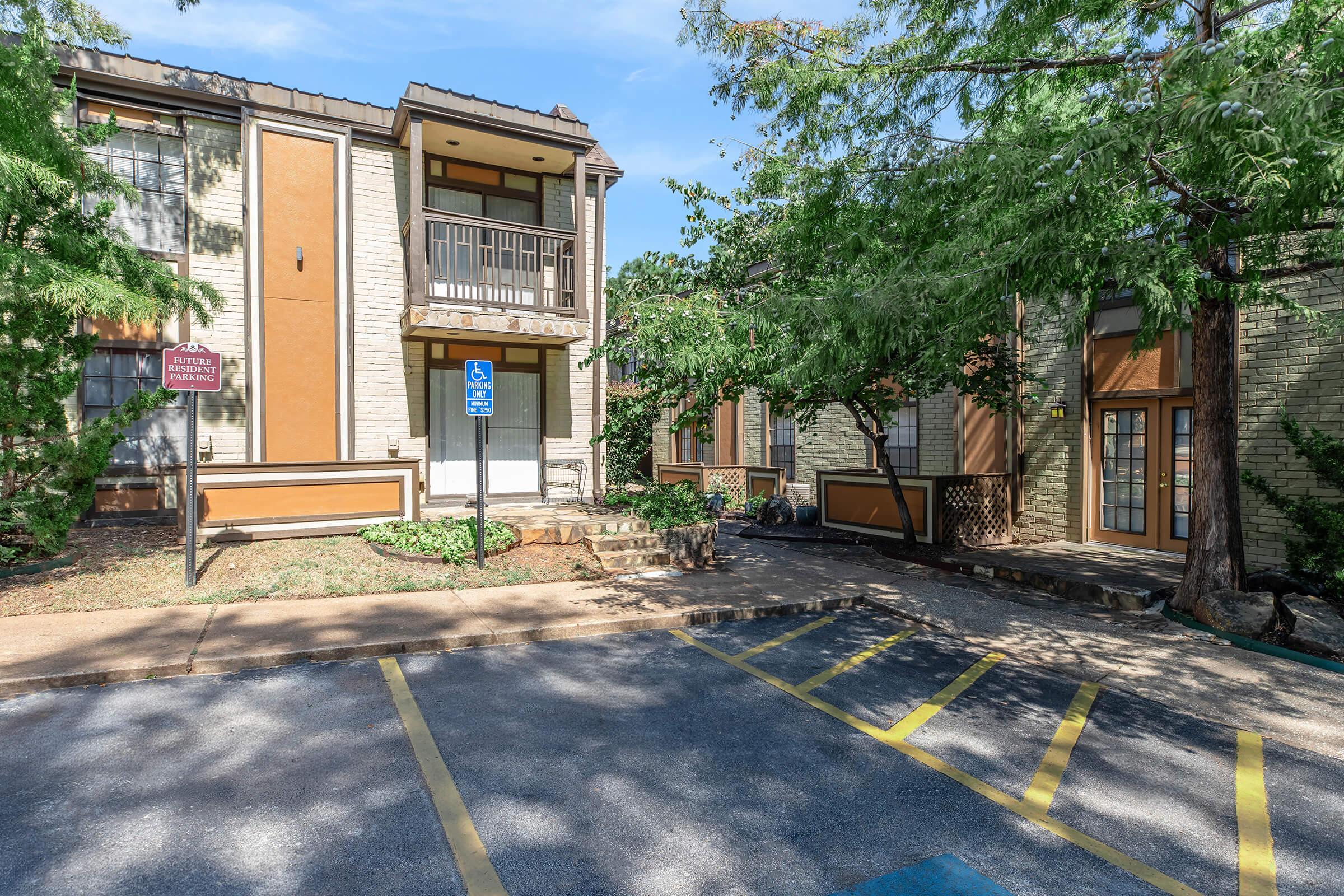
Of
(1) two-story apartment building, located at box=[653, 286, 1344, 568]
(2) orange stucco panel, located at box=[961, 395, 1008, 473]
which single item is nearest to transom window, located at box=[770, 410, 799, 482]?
(1) two-story apartment building, located at box=[653, 286, 1344, 568]

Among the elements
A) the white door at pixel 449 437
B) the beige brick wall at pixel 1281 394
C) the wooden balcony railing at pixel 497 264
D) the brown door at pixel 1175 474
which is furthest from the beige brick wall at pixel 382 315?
the beige brick wall at pixel 1281 394

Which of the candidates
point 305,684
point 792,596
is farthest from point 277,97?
point 792,596

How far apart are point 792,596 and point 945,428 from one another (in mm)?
6847

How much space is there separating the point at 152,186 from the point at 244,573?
677 centimetres

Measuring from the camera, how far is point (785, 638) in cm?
687

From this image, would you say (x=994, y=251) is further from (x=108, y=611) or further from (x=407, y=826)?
(x=108, y=611)

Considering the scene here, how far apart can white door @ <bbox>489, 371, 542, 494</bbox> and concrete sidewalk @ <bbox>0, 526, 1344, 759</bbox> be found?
4.97 meters

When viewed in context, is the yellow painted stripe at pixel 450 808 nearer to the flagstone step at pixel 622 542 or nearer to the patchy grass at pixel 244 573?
the patchy grass at pixel 244 573

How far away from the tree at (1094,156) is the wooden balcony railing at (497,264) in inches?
184

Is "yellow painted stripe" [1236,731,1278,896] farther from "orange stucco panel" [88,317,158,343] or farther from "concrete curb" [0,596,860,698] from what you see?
"orange stucco panel" [88,317,158,343]

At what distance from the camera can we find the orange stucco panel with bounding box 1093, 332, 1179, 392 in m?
10.5

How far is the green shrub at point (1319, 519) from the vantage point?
23.2ft

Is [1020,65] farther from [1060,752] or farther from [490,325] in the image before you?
[490,325]

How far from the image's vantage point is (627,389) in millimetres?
Answer: 20250
